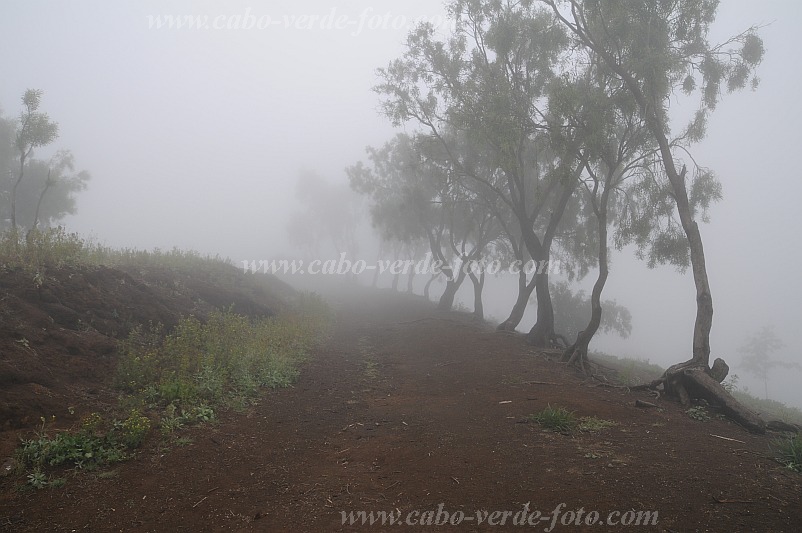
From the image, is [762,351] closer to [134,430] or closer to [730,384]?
[730,384]

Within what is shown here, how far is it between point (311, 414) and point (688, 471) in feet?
19.5

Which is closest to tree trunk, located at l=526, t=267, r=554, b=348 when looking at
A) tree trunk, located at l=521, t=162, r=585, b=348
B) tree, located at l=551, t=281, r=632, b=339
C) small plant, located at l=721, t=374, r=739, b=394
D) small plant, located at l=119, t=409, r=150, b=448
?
tree trunk, located at l=521, t=162, r=585, b=348

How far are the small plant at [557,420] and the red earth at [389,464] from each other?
0.74 ft

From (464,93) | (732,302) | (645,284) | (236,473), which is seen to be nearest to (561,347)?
(464,93)

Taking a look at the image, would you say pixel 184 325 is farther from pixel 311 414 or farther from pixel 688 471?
pixel 688 471

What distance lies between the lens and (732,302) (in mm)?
119188

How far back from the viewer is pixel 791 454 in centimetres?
602

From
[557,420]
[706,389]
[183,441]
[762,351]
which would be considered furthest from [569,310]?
[762,351]

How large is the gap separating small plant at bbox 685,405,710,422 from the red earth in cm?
24

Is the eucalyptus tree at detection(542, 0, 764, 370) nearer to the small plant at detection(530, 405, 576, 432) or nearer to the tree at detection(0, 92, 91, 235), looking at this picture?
the small plant at detection(530, 405, 576, 432)

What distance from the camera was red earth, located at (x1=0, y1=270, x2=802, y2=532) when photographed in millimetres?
4492

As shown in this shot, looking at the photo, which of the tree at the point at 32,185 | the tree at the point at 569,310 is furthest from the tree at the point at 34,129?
the tree at the point at 569,310

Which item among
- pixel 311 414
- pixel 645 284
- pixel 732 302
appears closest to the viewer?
pixel 311 414

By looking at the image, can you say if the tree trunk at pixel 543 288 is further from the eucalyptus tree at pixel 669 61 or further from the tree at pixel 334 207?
the tree at pixel 334 207
